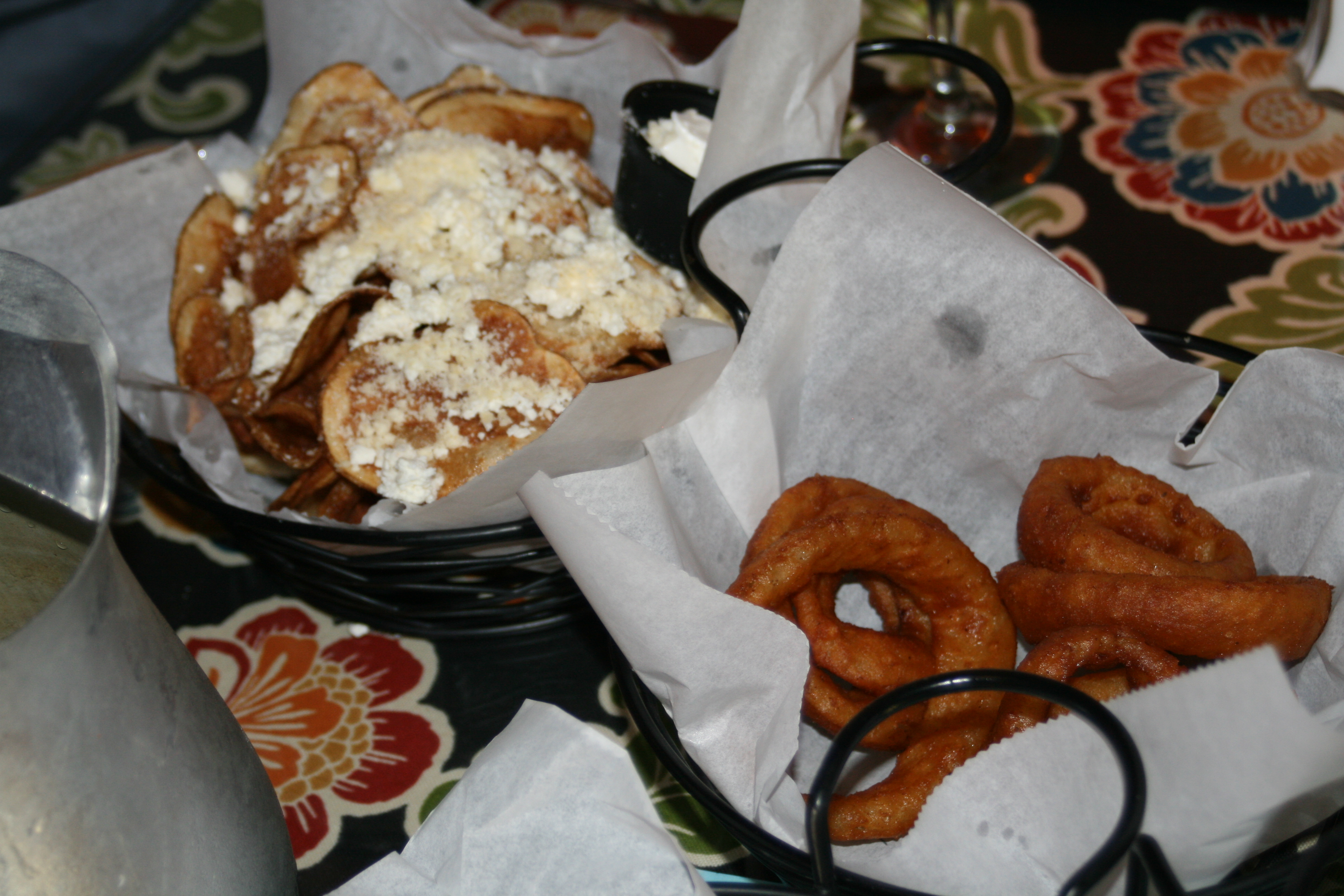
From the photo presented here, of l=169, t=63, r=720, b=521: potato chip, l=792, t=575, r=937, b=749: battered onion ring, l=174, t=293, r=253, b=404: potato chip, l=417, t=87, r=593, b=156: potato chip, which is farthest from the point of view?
l=417, t=87, r=593, b=156: potato chip

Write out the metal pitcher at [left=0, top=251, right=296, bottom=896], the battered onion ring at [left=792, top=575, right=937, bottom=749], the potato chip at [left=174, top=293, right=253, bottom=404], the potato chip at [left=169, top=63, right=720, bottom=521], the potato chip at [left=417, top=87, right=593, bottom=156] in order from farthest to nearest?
the potato chip at [left=417, top=87, right=593, bottom=156] < the potato chip at [left=174, top=293, right=253, bottom=404] < the potato chip at [left=169, top=63, right=720, bottom=521] < the battered onion ring at [left=792, top=575, right=937, bottom=749] < the metal pitcher at [left=0, top=251, right=296, bottom=896]

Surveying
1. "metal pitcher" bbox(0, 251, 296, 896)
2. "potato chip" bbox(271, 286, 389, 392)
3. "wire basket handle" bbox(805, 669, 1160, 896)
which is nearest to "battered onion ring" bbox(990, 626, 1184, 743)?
"wire basket handle" bbox(805, 669, 1160, 896)

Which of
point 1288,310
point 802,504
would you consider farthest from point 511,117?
point 1288,310

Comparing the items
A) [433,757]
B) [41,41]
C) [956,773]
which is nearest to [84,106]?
[41,41]

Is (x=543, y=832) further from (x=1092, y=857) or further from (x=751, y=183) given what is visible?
(x=751, y=183)

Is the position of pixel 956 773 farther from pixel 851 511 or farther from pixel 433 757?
pixel 433 757

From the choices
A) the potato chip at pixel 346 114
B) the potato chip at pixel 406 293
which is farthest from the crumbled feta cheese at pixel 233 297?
the potato chip at pixel 346 114

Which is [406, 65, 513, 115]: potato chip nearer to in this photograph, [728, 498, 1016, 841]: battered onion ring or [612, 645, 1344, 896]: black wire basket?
[728, 498, 1016, 841]: battered onion ring

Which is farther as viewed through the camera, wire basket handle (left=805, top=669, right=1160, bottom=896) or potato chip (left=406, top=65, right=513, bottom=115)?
potato chip (left=406, top=65, right=513, bottom=115)
